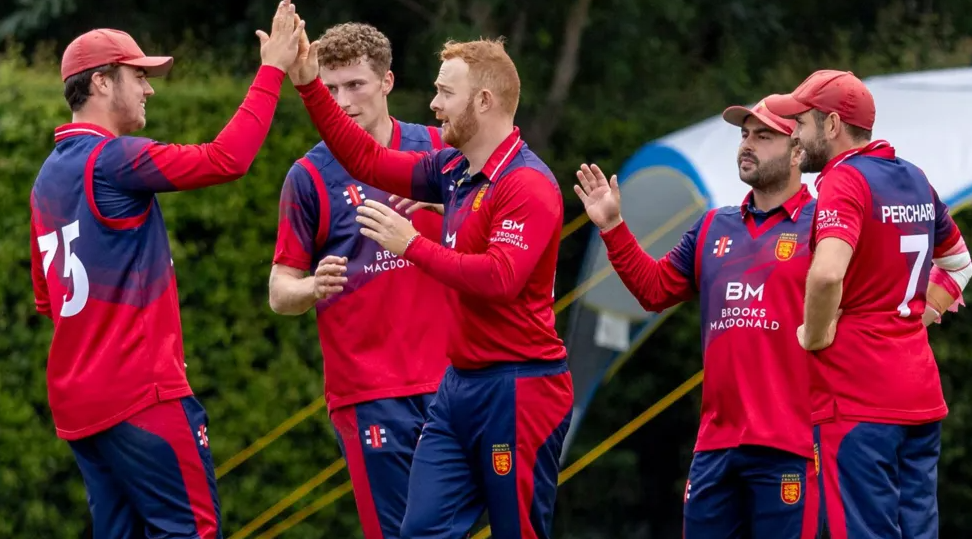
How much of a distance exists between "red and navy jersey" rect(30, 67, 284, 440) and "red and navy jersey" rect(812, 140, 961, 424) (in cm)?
208

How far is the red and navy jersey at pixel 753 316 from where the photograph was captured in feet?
20.0

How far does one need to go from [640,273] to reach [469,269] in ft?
3.09

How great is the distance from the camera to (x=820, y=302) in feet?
17.8

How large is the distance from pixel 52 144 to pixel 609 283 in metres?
3.21

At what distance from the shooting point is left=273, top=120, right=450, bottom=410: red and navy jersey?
646 centimetres

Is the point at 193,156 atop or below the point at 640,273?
atop

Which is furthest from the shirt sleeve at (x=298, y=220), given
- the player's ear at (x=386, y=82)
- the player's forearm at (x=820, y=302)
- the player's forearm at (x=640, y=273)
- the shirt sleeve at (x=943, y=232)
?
the shirt sleeve at (x=943, y=232)

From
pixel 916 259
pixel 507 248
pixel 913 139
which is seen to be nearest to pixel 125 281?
pixel 507 248

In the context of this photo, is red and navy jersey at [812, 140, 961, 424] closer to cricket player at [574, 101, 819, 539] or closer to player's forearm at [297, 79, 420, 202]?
cricket player at [574, 101, 819, 539]

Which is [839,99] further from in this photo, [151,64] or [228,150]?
[151,64]

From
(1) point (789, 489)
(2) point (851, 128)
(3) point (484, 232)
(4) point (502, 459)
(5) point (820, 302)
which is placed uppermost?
(2) point (851, 128)

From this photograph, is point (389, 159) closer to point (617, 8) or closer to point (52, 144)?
point (52, 144)

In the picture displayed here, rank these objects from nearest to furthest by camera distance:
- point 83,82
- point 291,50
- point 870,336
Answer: point 870,336, point 291,50, point 83,82

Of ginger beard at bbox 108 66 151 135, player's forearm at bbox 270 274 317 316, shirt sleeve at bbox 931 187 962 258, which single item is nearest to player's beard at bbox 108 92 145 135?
ginger beard at bbox 108 66 151 135
